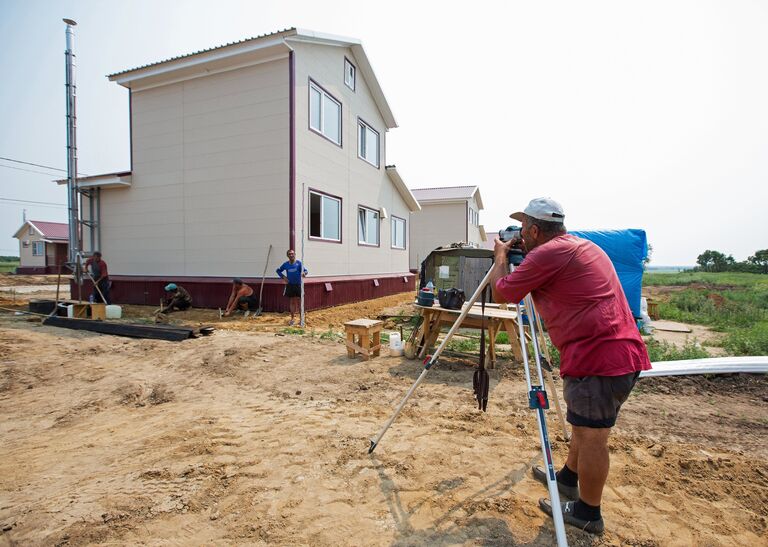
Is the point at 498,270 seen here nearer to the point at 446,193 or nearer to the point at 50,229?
the point at 446,193

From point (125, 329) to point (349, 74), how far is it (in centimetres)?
1069

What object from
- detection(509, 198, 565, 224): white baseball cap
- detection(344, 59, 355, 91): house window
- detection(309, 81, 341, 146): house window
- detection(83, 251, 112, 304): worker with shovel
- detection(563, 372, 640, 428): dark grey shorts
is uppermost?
detection(344, 59, 355, 91): house window

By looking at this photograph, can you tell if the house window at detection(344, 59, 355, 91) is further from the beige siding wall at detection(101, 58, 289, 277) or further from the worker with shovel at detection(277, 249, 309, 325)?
the worker with shovel at detection(277, 249, 309, 325)

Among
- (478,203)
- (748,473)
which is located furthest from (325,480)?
(478,203)

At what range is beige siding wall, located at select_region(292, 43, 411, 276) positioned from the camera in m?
11.0

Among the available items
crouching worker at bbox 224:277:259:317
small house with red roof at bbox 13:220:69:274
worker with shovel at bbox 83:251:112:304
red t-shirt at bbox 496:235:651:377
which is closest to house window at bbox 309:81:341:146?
crouching worker at bbox 224:277:259:317

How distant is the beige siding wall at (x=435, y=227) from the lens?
86.5 feet

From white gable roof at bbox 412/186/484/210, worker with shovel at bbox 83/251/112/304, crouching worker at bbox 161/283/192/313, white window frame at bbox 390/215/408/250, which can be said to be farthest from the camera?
white gable roof at bbox 412/186/484/210

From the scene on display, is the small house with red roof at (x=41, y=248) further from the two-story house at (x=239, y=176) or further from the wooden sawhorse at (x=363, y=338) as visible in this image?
the wooden sawhorse at (x=363, y=338)

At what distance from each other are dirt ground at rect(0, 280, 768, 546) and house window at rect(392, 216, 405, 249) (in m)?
12.5

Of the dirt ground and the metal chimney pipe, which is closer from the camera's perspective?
the dirt ground

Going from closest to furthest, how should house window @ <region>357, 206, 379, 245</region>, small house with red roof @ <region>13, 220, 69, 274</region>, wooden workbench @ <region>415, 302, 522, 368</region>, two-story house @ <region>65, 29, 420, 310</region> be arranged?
1. wooden workbench @ <region>415, 302, 522, 368</region>
2. two-story house @ <region>65, 29, 420, 310</region>
3. house window @ <region>357, 206, 379, 245</region>
4. small house with red roof @ <region>13, 220, 69, 274</region>

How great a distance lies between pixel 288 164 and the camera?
10.6 m

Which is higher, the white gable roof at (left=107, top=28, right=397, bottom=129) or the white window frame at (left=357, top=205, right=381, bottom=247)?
the white gable roof at (left=107, top=28, right=397, bottom=129)
